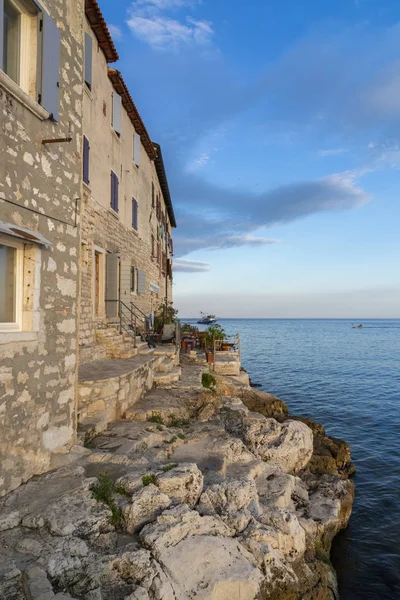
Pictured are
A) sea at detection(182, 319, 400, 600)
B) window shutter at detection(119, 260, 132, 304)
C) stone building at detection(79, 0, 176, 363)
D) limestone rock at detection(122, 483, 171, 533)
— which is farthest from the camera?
window shutter at detection(119, 260, 132, 304)

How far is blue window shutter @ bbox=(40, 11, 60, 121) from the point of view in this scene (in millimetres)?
5229

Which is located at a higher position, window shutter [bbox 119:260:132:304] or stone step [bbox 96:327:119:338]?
window shutter [bbox 119:260:132:304]

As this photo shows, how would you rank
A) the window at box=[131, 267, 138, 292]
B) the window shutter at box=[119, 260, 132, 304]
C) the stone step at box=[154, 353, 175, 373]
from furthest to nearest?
→ the window at box=[131, 267, 138, 292] < the window shutter at box=[119, 260, 132, 304] < the stone step at box=[154, 353, 175, 373]

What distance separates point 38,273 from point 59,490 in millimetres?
2749

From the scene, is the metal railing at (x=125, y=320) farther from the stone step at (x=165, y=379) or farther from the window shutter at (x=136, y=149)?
the window shutter at (x=136, y=149)

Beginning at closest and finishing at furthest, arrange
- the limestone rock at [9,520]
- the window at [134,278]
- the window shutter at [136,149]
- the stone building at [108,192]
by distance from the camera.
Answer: the limestone rock at [9,520] → the stone building at [108,192] → the window at [134,278] → the window shutter at [136,149]

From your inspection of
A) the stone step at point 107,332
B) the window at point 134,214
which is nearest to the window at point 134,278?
A: the window at point 134,214

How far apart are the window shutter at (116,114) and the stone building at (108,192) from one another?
0.11 ft

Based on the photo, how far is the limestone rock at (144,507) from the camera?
4402mm

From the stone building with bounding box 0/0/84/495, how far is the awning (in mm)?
13

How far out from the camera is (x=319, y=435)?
40.3ft

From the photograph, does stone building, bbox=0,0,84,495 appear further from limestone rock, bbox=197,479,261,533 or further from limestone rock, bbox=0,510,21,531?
limestone rock, bbox=197,479,261,533

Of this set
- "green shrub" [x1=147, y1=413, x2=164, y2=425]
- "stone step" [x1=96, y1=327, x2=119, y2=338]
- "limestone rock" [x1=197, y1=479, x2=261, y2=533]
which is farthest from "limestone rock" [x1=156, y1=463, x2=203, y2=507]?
"stone step" [x1=96, y1=327, x2=119, y2=338]

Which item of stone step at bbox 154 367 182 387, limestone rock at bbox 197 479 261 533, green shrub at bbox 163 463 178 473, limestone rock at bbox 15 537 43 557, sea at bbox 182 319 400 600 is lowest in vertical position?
sea at bbox 182 319 400 600
